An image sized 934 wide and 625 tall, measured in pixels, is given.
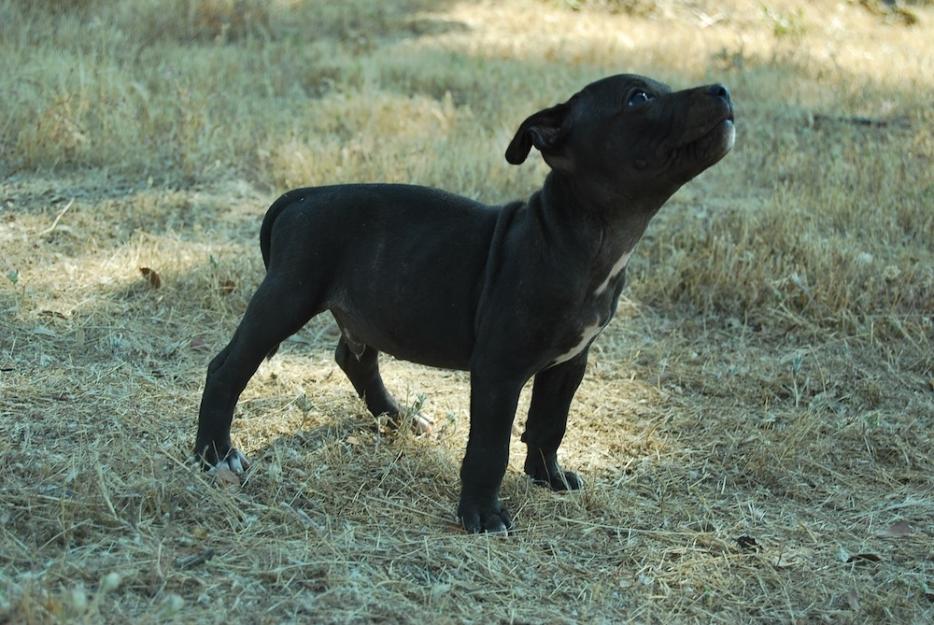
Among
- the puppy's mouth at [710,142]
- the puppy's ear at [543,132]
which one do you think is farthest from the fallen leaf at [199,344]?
the puppy's mouth at [710,142]

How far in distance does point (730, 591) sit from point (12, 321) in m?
4.09

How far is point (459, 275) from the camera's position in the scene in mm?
4508

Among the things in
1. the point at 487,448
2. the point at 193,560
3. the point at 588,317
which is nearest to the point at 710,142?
the point at 588,317

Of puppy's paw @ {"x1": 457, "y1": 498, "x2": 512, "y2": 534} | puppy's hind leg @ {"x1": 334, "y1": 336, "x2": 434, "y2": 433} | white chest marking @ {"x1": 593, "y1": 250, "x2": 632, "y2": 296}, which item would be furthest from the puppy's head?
puppy's hind leg @ {"x1": 334, "y1": 336, "x2": 434, "y2": 433}

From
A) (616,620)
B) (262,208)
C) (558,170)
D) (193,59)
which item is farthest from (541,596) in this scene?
(193,59)

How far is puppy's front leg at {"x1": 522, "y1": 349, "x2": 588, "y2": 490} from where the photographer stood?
189 inches

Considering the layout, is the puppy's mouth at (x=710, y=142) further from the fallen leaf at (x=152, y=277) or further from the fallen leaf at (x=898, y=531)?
the fallen leaf at (x=152, y=277)

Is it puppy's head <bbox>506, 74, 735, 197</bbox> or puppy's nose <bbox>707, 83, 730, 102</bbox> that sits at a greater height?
puppy's nose <bbox>707, 83, 730, 102</bbox>

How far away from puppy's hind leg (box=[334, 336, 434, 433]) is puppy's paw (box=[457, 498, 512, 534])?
869 mm

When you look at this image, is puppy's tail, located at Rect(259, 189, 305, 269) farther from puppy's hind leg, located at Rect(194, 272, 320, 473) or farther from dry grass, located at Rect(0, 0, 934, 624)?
dry grass, located at Rect(0, 0, 934, 624)

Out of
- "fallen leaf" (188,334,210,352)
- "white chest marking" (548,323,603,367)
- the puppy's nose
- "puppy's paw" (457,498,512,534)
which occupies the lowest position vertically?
"fallen leaf" (188,334,210,352)

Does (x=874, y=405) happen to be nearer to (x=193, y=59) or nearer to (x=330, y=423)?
(x=330, y=423)

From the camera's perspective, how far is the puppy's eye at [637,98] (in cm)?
411

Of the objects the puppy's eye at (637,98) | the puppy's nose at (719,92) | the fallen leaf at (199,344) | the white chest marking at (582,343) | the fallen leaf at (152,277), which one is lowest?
the fallen leaf at (199,344)
